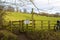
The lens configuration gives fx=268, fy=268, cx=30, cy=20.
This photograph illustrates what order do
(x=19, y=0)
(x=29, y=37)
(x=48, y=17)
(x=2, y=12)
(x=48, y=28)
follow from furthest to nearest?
1. (x=48, y=17)
2. (x=48, y=28)
3. (x=29, y=37)
4. (x=2, y=12)
5. (x=19, y=0)

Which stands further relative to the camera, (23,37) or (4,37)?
(23,37)

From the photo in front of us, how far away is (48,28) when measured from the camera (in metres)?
32.3

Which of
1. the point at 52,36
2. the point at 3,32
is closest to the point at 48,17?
the point at 52,36

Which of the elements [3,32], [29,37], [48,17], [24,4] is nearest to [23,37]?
[29,37]

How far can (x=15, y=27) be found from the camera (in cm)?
2972

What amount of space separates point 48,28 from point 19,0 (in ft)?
35.6

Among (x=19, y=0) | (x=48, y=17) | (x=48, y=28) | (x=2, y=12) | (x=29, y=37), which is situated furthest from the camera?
(x=48, y=17)

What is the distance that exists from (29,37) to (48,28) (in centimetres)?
463

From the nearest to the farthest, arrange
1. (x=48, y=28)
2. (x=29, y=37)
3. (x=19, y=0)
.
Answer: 1. (x=19, y=0)
2. (x=29, y=37)
3. (x=48, y=28)

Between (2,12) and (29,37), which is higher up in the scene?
(2,12)

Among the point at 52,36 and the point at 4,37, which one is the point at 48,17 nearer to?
the point at 52,36

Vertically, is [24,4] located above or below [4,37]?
above

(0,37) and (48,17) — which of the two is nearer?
(0,37)

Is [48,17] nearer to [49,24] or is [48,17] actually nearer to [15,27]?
[49,24]
